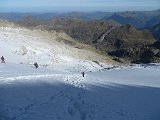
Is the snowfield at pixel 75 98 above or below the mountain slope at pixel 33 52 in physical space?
above

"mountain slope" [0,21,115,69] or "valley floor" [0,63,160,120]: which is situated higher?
"valley floor" [0,63,160,120]

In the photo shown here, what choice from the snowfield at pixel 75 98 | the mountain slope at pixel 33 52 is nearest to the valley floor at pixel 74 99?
the snowfield at pixel 75 98

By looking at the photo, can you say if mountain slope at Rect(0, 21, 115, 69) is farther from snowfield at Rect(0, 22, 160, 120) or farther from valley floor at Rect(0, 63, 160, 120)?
valley floor at Rect(0, 63, 160, 120)

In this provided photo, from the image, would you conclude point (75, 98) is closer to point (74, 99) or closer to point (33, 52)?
point (74, 99)

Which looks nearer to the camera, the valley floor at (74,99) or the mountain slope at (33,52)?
the valley floor at (74,99)

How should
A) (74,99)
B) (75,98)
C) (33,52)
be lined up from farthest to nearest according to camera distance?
(33,52)
(75,98)
(74,99)

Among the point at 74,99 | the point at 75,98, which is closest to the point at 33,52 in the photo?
the point at 75,98

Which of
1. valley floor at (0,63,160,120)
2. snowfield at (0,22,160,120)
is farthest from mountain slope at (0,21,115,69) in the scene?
valley floor at (0,63,160,120)

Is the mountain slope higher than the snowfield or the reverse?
the reverse

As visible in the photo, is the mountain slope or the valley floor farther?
the mountain slope

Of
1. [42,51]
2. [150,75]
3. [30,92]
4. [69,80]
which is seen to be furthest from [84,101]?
[42,51]

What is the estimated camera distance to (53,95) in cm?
2409

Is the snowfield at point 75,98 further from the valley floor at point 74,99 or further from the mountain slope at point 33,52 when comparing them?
the mountain slope at point 33,52

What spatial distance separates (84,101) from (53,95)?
218 cm
